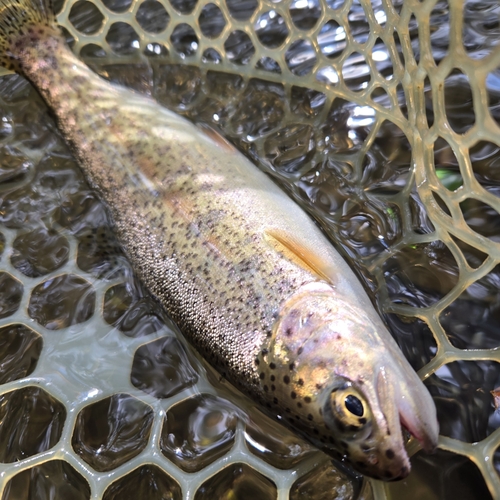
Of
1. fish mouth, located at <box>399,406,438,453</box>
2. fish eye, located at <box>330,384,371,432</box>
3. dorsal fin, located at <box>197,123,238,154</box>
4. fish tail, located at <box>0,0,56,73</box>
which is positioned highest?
fish tail, located at <box>0,0,56,73</box>

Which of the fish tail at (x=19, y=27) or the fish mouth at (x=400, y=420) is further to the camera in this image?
the fish tail at (x=19, y=27)

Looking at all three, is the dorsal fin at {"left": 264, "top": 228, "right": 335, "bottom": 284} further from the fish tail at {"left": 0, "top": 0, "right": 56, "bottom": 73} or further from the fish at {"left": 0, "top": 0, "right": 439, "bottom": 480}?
the fish tail at {"left": 0, "top": 0, "right": 56, "bottom": 73}

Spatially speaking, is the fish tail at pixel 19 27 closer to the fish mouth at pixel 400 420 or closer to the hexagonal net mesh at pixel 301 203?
the hexagonal net mesh at pixel 301 203

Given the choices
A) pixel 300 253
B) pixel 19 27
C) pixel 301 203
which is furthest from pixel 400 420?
pixel 19 27

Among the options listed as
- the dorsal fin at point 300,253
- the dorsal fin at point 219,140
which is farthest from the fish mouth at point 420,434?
the dorsal fin at point 219,140

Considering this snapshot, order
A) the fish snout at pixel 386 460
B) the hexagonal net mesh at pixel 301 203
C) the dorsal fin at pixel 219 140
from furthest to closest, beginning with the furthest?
the dorsal fin at pixel 219 140
the hexagonal net mesh at pixel 301 203
the fish snout at pixel 386 460

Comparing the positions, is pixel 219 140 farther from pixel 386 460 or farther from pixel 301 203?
pixel 386 460

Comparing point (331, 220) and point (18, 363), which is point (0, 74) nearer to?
point (18, 363)

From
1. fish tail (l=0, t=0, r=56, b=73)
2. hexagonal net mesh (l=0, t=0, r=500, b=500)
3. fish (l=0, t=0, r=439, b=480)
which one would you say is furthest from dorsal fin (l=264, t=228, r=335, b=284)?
fish tail (l=0, t=0, r=56, b=73)

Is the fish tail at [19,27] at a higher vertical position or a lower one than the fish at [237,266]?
higher
